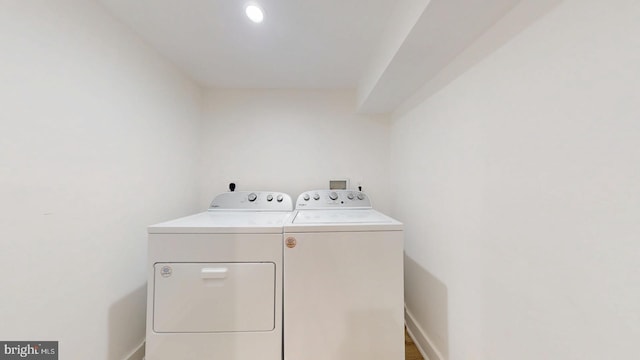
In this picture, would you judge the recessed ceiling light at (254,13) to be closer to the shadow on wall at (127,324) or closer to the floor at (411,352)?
the shadow on wall at (127,324)

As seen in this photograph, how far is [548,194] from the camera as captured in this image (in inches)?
26.6

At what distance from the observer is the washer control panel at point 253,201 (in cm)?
185

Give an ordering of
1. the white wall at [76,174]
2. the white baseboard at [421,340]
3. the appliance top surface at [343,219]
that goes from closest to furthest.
→ the white wall at [76,174] < the appliance top surface at [343,219] < the white baseboard at [421,340]

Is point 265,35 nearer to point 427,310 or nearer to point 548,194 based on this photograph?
point 548,194

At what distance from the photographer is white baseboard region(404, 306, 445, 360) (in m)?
1.27

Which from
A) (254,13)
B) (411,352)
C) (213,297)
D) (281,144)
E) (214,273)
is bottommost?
(411,352)

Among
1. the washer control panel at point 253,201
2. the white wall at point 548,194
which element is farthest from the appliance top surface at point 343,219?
the washer control panel at point 253,201

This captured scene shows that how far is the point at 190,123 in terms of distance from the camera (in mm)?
1928

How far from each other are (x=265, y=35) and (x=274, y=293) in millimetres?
1511

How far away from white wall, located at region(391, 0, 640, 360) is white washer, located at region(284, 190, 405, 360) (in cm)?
35

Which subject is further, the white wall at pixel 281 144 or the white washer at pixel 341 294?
the white wall at pixel 281 144

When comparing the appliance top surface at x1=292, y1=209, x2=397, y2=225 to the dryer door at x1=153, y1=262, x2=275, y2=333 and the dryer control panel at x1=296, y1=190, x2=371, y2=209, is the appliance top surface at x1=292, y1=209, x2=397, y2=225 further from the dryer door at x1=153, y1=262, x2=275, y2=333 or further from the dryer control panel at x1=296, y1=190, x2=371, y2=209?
the dryer control panel at x1=296, y1=190, x2=371, y2=209

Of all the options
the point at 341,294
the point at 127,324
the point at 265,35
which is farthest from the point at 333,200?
the point at 127,324

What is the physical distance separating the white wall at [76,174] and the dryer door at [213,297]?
1.14 feet
